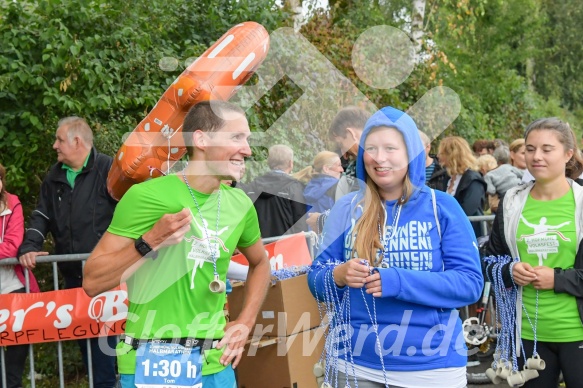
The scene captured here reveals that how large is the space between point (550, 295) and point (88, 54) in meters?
4.86

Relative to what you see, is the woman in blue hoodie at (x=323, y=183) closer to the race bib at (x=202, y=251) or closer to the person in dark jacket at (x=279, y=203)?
the person in dark jacket at (x=279, y=203)

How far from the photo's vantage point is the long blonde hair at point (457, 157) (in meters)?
8.66

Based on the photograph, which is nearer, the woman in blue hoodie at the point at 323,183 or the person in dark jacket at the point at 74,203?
the person in dark jacket at the point at 74,203

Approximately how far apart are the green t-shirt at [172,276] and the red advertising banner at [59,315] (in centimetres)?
249

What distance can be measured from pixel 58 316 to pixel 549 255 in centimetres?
339

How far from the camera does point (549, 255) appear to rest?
13.9 ft

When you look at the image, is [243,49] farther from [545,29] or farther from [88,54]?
[545,29]

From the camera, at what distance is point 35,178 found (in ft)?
25.2

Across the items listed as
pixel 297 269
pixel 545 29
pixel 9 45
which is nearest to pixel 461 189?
pixel 297 269

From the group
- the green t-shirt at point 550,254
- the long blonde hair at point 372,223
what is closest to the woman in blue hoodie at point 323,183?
the green t-shirt at point 550,254

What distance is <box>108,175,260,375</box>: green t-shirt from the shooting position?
3.21 m

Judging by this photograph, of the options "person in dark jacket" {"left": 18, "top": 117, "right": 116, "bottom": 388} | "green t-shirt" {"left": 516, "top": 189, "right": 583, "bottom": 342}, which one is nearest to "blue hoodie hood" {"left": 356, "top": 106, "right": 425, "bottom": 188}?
"green t-shirt" {"left": 516, "top": 189, "right": 583, "bottom": 342}

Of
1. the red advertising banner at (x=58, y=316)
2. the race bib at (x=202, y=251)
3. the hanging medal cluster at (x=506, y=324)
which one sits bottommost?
the hanging medal cluster at (x=506, y=324)

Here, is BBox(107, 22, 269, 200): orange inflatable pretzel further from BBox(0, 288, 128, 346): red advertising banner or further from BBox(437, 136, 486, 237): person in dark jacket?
BBox(437, 136, 486, 237): person in dark jacket
